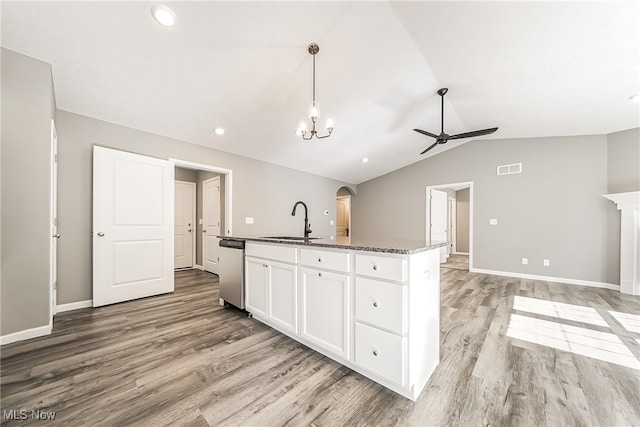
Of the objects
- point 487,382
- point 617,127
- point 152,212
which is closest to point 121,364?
point 152,212

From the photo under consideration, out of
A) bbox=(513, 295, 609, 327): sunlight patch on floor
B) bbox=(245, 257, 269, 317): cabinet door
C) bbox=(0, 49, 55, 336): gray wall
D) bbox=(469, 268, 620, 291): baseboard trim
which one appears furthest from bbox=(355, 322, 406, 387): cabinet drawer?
bbox=(469, 268, 620, 291): baseboard trim

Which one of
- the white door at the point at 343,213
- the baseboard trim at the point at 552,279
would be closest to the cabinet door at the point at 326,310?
the baseboard trim at the point at 552,279

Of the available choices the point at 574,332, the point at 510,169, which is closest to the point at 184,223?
the point at 574,332

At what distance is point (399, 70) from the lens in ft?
9.51

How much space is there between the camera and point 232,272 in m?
2.89

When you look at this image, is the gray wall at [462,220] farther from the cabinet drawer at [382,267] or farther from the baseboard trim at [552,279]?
the cabinet drawer at [382,267]

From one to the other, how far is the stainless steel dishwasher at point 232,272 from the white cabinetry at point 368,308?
0.73m

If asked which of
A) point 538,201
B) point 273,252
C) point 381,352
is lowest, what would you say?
point 381,352

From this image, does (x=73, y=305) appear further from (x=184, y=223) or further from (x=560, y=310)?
(x=560, y=310)

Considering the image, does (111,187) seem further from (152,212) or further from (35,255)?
(35,255)

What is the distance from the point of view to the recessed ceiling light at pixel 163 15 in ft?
6.21

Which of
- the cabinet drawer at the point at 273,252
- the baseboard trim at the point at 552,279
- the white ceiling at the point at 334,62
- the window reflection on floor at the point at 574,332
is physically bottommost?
the baseboard trim at the point at 552,279

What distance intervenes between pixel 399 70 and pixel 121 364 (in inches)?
152

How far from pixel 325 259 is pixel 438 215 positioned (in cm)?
536
